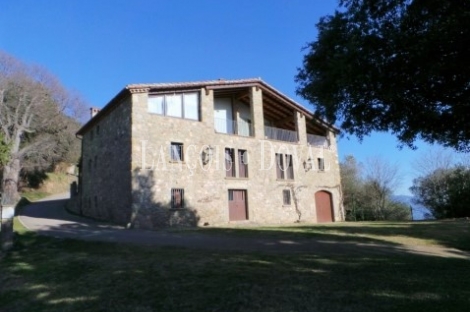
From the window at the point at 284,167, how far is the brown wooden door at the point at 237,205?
3414 mm

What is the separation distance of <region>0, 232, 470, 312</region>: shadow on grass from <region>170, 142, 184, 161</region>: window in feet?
34.8

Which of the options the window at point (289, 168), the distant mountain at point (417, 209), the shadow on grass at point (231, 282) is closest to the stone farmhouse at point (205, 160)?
the window at point (289, 168)

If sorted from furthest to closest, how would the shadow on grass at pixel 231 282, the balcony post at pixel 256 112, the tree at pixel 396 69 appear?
the balcony post at pixel 256 112
the tree at pixel 396 69
the shadow on grass at pixel 231 282

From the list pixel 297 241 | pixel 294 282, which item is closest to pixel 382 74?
pixel 294 282

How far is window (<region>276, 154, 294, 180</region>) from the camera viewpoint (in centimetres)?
2581

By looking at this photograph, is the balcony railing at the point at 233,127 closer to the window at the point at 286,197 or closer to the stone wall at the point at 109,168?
the window at the point at 286,197

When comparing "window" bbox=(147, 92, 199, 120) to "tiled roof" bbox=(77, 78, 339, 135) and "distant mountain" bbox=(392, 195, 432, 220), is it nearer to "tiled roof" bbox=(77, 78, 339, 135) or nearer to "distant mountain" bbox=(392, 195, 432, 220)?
"tiled roof" bbox=(77, 78, 339, 135)

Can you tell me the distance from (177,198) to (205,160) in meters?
2.78

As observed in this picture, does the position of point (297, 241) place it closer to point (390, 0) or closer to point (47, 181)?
point (390, 0)

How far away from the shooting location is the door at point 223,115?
940 inches

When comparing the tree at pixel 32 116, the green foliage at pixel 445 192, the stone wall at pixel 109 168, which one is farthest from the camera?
the tree at pixel 32 116

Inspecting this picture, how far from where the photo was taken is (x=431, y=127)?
9.31 m

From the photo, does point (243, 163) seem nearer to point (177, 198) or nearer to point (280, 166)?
point (280, 166)

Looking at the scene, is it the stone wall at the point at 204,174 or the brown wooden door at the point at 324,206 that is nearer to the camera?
the stone wall at the point at 204,174
